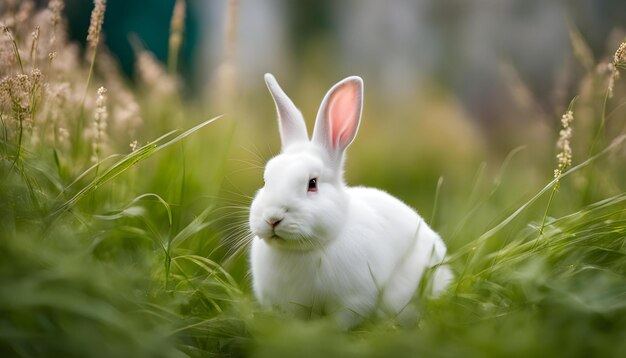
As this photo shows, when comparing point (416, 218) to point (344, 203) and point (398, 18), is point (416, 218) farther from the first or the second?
point (398, 18)

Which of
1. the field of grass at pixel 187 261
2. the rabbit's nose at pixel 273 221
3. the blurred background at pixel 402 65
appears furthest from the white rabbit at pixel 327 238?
the blurred background at pixel 402 65

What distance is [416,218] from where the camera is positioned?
3.27 m

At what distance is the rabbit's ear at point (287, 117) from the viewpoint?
302cm

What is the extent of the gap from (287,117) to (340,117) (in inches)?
9.4

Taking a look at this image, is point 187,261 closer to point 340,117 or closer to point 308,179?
point 308,179

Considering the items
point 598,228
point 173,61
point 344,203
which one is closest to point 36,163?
point 344,203

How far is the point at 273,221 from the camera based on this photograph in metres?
2.66

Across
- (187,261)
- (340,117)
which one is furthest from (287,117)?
(187,261)

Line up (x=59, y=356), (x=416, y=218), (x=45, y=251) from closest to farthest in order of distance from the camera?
(x=59, y=356), (x=45, y=251), (x=416, y=218)

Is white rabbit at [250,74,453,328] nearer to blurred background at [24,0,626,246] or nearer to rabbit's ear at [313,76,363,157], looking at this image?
rabbit's ear at [313,76,363,157]

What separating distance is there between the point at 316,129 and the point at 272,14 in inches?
256

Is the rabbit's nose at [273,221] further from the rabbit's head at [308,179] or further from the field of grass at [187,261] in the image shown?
the field of grass at [187,261]

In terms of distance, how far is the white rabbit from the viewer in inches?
107

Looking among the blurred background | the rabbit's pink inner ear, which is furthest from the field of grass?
the blurred background
